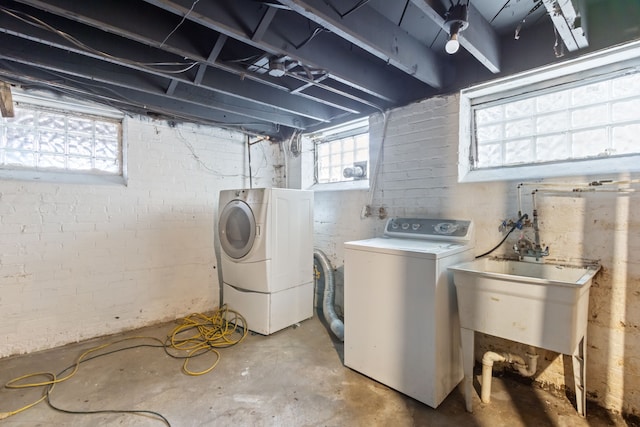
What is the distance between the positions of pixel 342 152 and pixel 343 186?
1.39 feet

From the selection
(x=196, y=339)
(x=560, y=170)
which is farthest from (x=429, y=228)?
(x=196, y=339)

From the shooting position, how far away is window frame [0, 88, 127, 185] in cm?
232

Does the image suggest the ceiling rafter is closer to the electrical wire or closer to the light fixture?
the electrical wire

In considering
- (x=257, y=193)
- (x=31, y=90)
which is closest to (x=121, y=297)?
(x=257, y=193)

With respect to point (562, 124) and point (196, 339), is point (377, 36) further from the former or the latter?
point (196, 339)

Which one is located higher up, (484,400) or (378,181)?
(378,181)

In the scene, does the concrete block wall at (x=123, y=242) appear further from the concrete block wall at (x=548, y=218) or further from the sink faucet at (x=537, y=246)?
the sink faucet at (x=537, y=246)

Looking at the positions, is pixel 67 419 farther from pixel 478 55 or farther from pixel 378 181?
pixel 478 55

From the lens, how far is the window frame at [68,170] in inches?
91.3

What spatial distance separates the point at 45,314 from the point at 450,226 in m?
3.23

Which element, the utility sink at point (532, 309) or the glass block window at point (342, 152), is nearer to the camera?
the utility sink at point (532, 309)

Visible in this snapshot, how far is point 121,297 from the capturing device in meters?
2.74

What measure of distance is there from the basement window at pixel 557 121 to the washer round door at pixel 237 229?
1830 millimetres

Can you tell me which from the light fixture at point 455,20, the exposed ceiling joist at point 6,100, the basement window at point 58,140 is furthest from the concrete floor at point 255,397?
the light fixture at point 455,20
